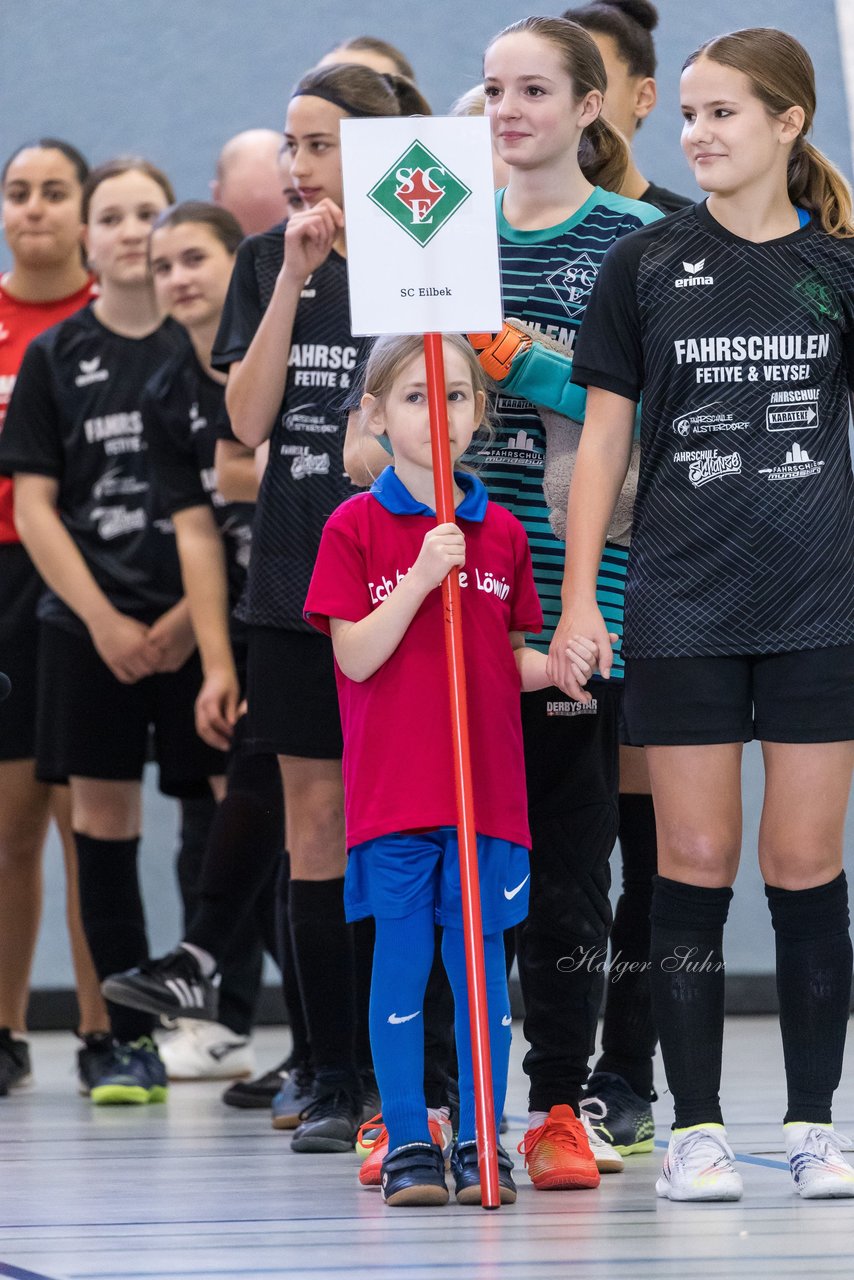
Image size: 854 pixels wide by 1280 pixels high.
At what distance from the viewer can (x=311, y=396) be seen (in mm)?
3045

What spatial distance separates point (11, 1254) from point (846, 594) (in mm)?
1206

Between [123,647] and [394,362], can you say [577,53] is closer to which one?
[394,362]

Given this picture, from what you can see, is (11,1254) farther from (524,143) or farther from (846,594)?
(524,143)

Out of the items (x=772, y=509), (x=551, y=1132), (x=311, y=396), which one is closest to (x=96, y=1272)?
(x=551, y=1132)

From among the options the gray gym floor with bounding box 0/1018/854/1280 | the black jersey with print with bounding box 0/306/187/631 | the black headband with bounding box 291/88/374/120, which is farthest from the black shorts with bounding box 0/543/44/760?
the black headband with bounding box 291/88/374/120

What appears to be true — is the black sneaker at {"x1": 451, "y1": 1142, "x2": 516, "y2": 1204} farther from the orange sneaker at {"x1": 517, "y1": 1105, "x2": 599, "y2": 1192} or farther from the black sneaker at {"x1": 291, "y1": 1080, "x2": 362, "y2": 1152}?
the black sneaker at {"x1": 291, "y1": 1080, "x2": 362, "y2": 1152}

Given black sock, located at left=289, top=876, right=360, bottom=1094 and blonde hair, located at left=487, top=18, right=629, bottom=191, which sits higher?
blonde hair, located at left=487, top=18, right=629, bottom=191

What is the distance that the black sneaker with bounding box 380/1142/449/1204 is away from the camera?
89.7 inches

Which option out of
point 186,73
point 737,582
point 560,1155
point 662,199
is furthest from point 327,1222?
point 186,73

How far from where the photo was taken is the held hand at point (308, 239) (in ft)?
9.34

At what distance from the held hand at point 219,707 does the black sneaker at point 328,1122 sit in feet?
2.64

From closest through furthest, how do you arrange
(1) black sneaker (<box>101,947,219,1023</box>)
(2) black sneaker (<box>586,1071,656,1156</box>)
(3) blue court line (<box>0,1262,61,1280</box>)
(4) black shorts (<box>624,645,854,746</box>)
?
(3) blue court line (<box>0,1262,61,1280</box>), (4) black shorts (<box>624,645,854,746</box>), (2) black sneaker (<box>586,1071,656,1156</box>), (1) black sneaker (<box>101,947,219,1023</box>)

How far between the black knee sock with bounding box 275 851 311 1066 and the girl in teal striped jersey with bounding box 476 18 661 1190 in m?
0.69

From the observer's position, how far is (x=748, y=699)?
7.82 feet
